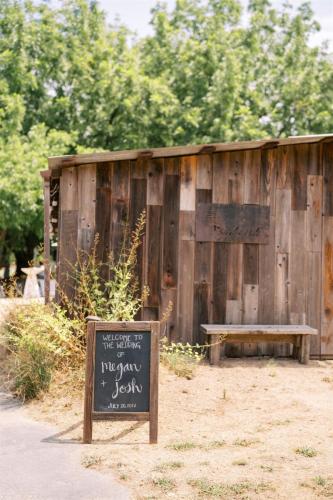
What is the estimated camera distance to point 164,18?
23703 mm

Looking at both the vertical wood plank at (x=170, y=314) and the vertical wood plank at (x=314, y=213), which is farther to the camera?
the vertical wood plank at (x=314, y=213)

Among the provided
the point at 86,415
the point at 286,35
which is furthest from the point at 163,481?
the point at 286,35

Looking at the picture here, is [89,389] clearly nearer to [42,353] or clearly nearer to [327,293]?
[42,353]

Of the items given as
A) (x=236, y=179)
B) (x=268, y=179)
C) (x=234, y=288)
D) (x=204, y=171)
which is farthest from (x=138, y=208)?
(x=268, y=179)

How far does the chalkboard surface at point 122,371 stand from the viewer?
5273 millimetres

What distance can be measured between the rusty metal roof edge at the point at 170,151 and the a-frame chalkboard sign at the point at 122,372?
3333mm

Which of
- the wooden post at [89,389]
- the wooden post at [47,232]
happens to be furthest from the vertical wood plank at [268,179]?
the wooden post at [89,389]

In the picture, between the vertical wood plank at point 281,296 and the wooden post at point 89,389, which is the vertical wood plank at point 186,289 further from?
the wooden post at point 89,389

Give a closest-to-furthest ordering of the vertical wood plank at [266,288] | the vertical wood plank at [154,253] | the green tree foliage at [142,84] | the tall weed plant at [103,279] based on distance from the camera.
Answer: the tall weed plant at [103,279]
the vertical wood plank at [154,253]
the vertical wood plank at [266,288]
the green tree foliage at [142,84]

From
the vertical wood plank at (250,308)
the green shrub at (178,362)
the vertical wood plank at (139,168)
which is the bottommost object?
the green shrub at (178,362)

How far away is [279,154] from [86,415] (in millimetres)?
5205

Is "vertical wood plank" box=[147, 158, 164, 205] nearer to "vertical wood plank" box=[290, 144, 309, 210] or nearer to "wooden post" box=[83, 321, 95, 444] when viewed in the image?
"vertical wood plank" box=[290, 144, 309, 210]

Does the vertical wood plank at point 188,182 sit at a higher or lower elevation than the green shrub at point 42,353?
higher

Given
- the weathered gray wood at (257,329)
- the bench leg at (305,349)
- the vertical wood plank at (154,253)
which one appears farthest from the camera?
the vertical wood plank at (154,253)
